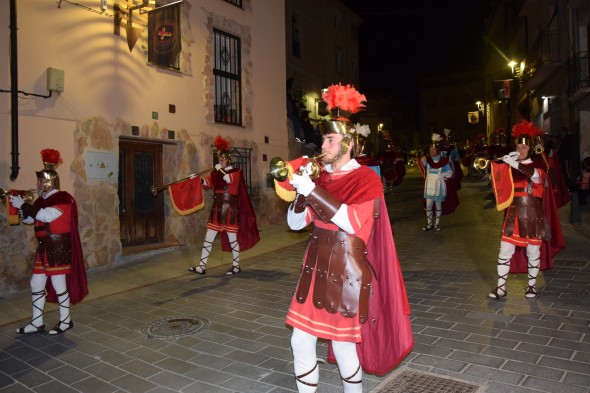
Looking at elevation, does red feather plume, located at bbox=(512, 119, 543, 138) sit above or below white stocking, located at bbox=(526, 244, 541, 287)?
above

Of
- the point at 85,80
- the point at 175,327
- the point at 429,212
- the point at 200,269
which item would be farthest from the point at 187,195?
the point at 429,212

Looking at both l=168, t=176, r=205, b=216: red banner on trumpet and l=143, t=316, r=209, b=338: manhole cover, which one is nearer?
l=143, t=316, r=209, b=338: manhole cover

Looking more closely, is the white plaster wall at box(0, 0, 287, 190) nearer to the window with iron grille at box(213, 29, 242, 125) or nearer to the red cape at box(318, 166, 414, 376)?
the window with iron grille at box(213, 29, 242, 125)

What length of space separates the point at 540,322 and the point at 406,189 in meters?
18.8

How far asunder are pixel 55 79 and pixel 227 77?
5.42 metres

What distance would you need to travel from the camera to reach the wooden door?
10.1 meters

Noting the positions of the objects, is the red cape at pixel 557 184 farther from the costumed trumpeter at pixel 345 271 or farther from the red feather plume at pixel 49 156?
the red feather plume at pixel 49 156

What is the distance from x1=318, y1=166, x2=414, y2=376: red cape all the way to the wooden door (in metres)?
7.96

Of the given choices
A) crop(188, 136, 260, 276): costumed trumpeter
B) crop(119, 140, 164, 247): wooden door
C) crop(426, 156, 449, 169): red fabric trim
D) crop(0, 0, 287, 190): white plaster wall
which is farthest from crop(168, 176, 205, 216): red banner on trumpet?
crop(426, 156, 449, 169): red fabric trim

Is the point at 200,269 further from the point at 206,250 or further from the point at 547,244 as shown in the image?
the point at 547,244

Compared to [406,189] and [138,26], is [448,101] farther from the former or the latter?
[138,26]

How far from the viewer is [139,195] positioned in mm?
10477

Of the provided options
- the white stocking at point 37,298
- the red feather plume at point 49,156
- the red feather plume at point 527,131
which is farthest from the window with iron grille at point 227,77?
the red feather plume at point 527,131

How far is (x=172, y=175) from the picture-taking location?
10859 mm
